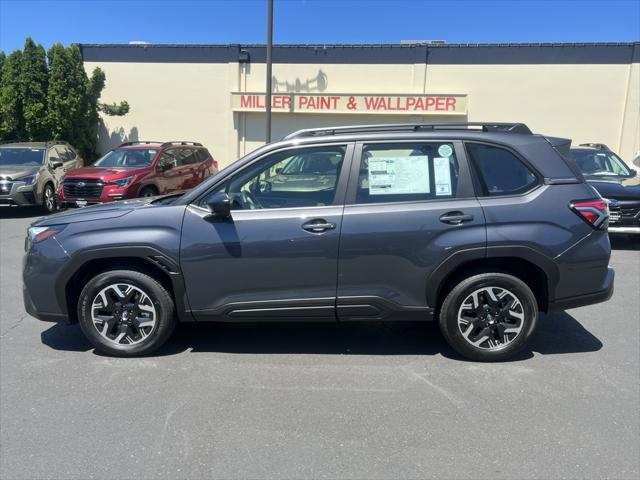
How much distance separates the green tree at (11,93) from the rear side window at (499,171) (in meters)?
18.3

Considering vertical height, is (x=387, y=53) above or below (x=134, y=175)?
above

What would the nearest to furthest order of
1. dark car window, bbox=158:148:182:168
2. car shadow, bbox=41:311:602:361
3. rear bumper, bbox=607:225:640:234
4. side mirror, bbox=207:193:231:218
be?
side mirror, bbox=207:193:231:218 → car shadow, bbox=41:311:602:361 → rear bumper, bbox=607:225:640:234 → dark car window, bbox=158:148:182:168

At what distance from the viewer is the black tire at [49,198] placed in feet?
40.0

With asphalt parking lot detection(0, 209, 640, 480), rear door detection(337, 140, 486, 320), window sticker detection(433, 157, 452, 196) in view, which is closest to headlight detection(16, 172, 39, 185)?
asphalt parking lot detection(0, 209, 640, 480)

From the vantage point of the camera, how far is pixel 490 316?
4.03m

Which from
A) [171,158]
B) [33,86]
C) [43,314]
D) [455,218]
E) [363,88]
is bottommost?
[43,314]

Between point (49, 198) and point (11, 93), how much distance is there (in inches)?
301

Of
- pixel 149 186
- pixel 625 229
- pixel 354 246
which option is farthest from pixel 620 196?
pixel 149 186

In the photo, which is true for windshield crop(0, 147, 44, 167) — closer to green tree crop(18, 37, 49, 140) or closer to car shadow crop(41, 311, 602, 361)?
green tree crop(18, 37, 49, 140)

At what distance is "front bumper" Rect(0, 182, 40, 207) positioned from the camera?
11.4m

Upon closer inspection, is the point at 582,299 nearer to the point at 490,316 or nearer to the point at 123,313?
the point at 490,316

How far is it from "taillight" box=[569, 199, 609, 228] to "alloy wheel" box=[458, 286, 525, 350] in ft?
2.63

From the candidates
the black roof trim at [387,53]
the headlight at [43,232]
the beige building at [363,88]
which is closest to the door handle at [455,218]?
the headlight at [43,232]

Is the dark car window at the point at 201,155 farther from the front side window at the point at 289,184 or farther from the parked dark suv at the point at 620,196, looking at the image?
the front side window at the point at 289,184
